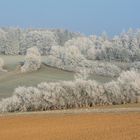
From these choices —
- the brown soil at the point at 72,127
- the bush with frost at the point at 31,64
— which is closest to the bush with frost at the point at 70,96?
the brown soil at the point at 72,127

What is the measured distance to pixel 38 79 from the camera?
63094mm

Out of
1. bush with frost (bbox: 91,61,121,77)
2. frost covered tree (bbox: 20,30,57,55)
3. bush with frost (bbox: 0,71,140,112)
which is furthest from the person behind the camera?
frost covered tree (bbox: 20,30,57,55)

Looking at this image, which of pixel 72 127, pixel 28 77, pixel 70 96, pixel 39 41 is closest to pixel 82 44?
pixel 39 41

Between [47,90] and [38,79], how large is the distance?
23099mm

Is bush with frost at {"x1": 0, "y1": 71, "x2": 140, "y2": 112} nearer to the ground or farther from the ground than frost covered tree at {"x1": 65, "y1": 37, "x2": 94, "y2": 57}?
nearer to the ground

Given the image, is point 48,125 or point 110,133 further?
point 48,125

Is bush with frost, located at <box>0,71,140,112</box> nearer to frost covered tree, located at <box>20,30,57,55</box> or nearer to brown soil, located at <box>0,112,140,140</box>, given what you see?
brown soil, located at <box>0,112,140,140</box>

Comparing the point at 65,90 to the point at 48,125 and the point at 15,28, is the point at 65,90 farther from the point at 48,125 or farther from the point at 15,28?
the point at 15,28

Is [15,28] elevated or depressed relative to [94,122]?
elevated

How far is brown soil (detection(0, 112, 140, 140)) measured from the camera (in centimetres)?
1992

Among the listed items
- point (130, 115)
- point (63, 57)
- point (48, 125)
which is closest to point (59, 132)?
point (48, 125)

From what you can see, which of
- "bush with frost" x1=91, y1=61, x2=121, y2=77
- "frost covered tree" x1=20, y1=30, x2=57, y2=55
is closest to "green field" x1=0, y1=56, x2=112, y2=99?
"bush with frost" x1=91, y1=61, x2=121, y2=77

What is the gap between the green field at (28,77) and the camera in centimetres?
6039

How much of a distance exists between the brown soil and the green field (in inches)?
1149
